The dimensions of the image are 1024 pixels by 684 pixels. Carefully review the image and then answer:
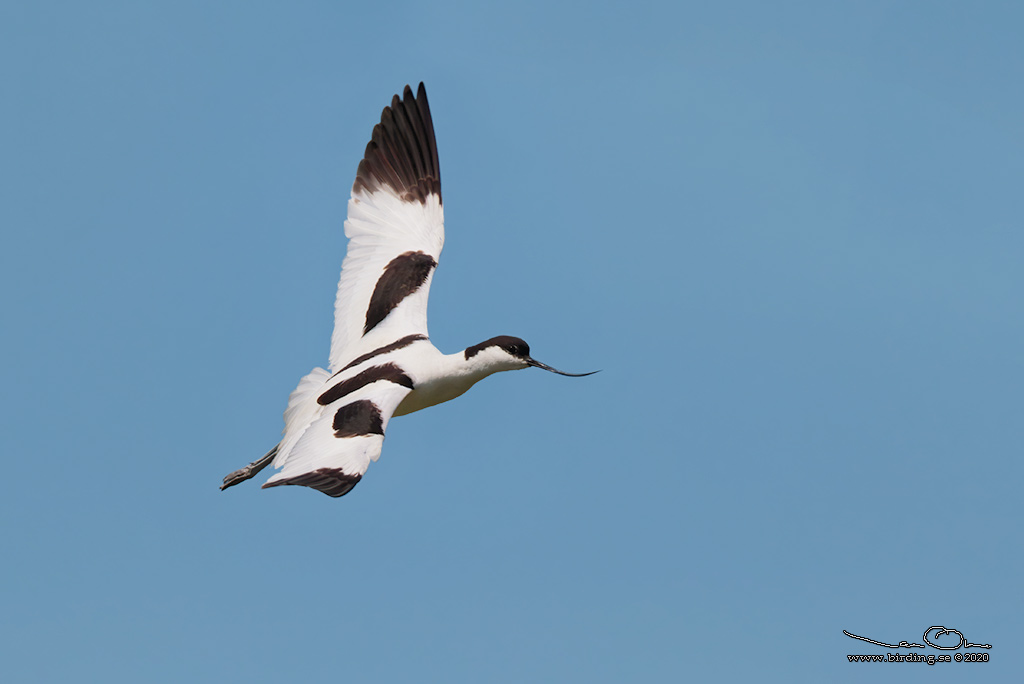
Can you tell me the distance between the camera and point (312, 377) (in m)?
12.2

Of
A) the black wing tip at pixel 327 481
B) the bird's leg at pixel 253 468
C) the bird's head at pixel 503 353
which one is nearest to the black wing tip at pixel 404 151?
the bird's head at pixel 503 353

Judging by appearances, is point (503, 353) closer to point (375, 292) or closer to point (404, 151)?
point (375, 292)

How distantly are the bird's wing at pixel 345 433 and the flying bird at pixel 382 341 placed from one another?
13mm

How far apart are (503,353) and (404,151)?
3.91m

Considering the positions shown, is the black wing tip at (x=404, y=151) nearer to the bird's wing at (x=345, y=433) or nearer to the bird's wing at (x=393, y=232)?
the bird's wing at (x=393, y=232)

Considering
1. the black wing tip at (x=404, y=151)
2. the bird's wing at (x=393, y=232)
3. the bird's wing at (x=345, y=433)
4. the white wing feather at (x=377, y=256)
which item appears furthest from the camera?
the black wing tip at (x=404, y=151)

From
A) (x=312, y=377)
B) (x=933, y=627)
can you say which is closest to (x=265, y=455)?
(x=312, y=377)

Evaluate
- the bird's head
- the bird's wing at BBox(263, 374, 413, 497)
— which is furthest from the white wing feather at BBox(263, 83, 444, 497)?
Answer: the bird's head

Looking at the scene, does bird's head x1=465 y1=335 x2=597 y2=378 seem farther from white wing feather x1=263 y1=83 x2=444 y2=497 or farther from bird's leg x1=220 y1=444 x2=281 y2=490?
bird's leg x1=220 y1=444 x2=281 y2=490

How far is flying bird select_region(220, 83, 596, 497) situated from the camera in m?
10.2

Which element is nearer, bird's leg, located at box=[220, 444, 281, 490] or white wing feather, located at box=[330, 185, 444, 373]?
bird's leg, located at box=[220, 444, 281, 490]

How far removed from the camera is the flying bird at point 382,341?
400 inches

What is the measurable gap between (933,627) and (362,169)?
29.9 feet

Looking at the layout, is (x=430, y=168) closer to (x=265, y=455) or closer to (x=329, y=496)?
(x=265, y=455)
